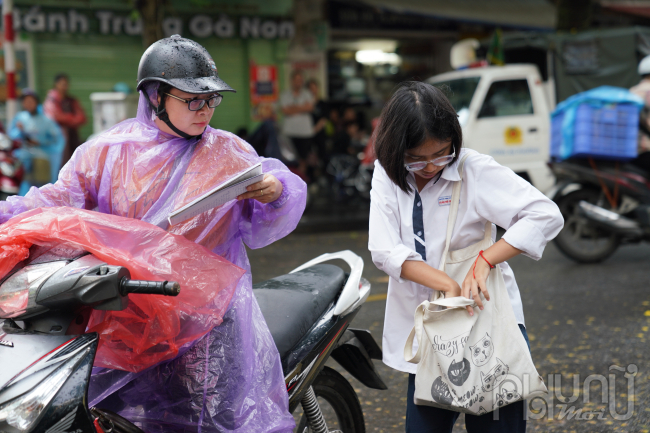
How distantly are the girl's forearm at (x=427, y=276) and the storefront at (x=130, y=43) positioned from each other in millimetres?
10736

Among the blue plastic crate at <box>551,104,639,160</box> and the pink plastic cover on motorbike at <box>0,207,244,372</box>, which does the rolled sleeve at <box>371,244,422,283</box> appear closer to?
the pink plastic cover on motorbike at <box>0,207,244,372</box>

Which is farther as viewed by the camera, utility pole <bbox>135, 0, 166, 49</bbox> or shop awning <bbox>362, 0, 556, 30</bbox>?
shop awning <bbox>362, 0, 556, 30</bbox>

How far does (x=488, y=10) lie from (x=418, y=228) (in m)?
14.3

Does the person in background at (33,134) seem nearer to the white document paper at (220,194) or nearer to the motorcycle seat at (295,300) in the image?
the motorcycle seat at (295,300)

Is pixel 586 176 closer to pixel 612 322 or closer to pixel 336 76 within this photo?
pixel 612 322

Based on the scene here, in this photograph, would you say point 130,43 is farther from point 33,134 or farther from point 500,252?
point 500,252

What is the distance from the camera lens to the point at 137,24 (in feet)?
39.5

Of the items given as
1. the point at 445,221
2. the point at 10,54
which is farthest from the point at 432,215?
the point at 10,54

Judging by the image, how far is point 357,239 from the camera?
858cm

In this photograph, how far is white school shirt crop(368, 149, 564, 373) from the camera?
1.98 metres

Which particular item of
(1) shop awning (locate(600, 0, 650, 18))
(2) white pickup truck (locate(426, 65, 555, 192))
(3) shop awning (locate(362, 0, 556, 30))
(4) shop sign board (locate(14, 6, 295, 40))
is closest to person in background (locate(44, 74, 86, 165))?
(4) shop sign board (locate(14, 6, 295, 40))

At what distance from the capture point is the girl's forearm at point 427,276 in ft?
6.42

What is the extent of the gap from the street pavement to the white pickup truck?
198 cm

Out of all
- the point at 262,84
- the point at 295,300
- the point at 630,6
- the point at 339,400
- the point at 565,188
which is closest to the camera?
the point at 295,300
